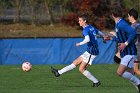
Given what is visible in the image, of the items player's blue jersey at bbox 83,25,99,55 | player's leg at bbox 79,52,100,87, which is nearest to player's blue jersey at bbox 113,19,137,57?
player's blue jersey at bbox 83,25,99,55

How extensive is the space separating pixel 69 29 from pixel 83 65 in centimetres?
2562

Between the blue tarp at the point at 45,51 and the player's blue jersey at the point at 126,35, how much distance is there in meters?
14.7

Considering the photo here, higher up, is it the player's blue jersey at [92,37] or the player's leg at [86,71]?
the player's blue jersey at [92,37]

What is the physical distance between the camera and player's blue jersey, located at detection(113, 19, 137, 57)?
12695 mm

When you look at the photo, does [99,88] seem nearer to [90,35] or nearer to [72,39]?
[90,35]

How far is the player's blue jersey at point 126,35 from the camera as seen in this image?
12.7 metres

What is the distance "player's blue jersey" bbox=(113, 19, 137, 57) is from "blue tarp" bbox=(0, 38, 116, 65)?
14.7 m

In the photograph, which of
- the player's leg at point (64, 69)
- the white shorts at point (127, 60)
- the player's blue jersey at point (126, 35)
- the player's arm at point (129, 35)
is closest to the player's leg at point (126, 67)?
the white shorts at point (127, 60)

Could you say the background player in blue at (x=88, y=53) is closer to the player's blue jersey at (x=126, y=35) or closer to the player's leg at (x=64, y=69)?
the player's leg at (x=64, y=69)

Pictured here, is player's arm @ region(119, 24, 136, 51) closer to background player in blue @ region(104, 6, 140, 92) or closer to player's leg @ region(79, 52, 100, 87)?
background player in blue @ region(104, 6, 140, 92)

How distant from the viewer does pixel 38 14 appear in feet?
146

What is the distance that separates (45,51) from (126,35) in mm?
15114

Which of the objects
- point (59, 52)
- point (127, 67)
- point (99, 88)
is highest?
point (127, 67)

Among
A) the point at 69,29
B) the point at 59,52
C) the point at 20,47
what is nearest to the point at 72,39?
the point at 59,52
